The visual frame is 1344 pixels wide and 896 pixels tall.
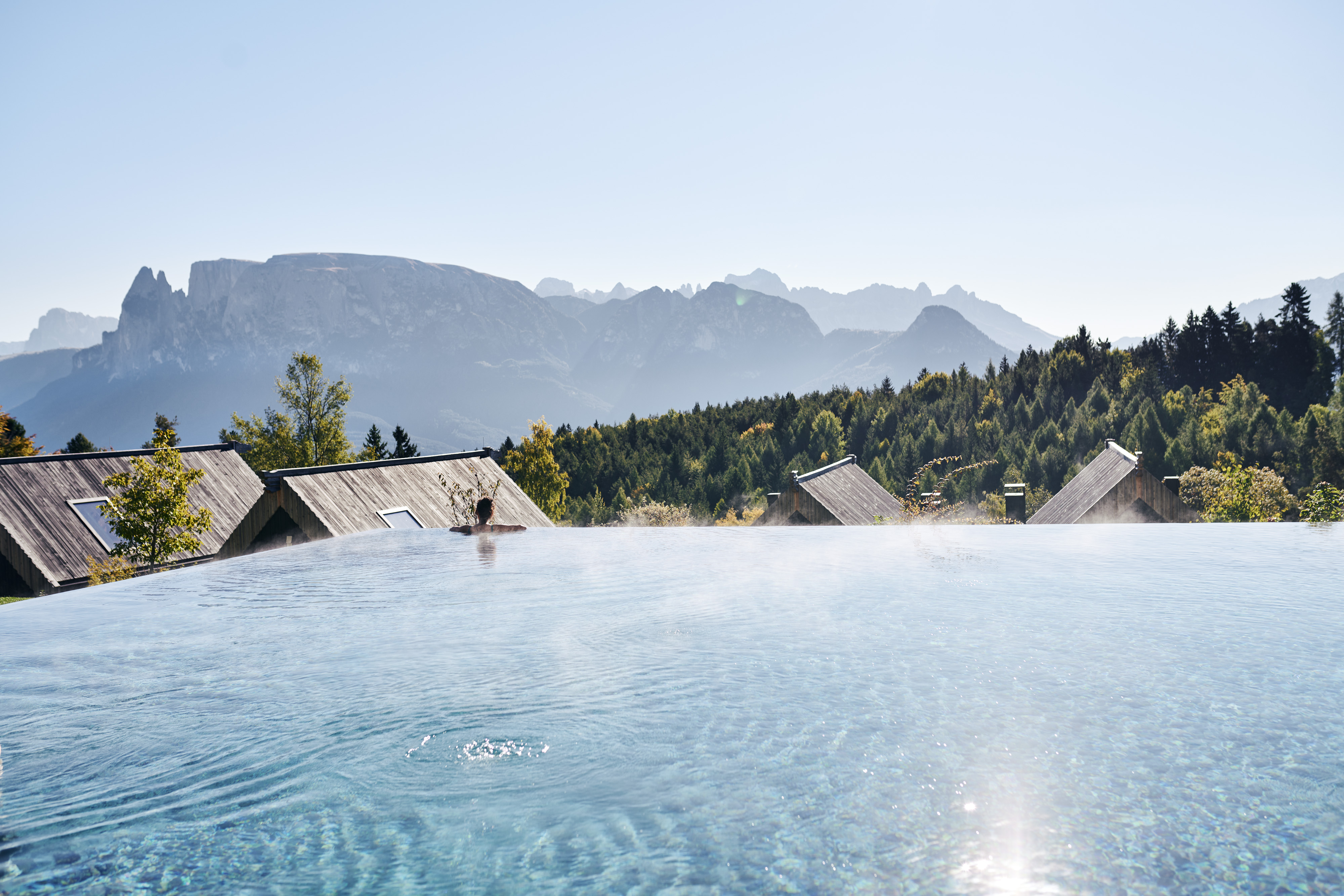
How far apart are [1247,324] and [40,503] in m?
94.3

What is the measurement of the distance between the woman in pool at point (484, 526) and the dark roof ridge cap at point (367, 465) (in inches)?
268

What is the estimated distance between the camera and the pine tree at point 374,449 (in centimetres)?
6750

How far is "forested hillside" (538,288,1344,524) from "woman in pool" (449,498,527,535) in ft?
137

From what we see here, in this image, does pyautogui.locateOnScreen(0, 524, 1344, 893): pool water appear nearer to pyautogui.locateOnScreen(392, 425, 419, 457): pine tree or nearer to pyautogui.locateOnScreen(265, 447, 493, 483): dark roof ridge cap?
pyautogui.locateOnScreen(265, 447, 493, 483): dark roof ridge cap

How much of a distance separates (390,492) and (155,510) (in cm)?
660

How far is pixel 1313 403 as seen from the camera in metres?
73.7

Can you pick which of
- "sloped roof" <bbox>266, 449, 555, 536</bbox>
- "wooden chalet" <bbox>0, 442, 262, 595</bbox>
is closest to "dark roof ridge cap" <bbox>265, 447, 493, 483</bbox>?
"sloped roof" <bbox>266, 449, 555, 536</bbox>

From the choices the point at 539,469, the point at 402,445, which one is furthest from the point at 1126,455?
the point at 402,445

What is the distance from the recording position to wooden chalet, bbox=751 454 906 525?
34.5 meters

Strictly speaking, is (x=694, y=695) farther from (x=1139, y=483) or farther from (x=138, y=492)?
(x=1139, y=483)

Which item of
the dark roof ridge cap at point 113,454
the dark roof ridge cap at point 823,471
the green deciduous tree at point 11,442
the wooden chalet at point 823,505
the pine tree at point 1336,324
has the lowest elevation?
the wooden chalet at point 823,505

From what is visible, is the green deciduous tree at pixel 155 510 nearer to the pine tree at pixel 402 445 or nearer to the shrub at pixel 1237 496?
the shrub at pixel 1237 496

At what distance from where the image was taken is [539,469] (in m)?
55.7

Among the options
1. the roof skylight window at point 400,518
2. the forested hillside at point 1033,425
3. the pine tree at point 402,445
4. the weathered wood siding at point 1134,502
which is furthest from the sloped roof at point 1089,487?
the pine tree at point 402,445
